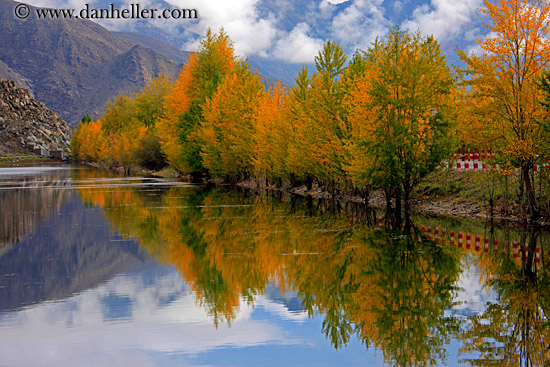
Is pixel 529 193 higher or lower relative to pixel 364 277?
higher

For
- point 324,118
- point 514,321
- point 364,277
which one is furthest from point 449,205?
point 514,321

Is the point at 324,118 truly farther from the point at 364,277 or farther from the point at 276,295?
the point at 276,295

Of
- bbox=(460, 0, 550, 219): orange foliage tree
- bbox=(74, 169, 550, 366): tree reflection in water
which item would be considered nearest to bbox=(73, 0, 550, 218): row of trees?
bbox=(460, 0, 550, 219): orange foliage tree

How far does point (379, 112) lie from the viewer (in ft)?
97.0

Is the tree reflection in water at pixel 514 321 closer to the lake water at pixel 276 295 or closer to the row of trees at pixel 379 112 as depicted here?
the lake water at pixel 276 295

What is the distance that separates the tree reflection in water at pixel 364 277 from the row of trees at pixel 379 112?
3.92 m

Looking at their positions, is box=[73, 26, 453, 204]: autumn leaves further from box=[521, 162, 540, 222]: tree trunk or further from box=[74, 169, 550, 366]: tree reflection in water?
box=[521, 162, 540, 222]: tree trunk

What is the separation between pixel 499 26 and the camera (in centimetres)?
2383

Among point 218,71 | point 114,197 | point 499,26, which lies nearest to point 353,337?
point 499,26

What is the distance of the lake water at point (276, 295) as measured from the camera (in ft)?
33.3

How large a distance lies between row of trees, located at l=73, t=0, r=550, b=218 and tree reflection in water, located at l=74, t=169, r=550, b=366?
3918mm

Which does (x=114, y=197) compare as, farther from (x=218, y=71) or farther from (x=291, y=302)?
(x=291, y=302)

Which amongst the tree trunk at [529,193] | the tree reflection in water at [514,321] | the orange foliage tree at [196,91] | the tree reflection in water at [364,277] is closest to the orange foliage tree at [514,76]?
the tree trunk at [529,193]

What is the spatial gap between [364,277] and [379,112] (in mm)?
15363
